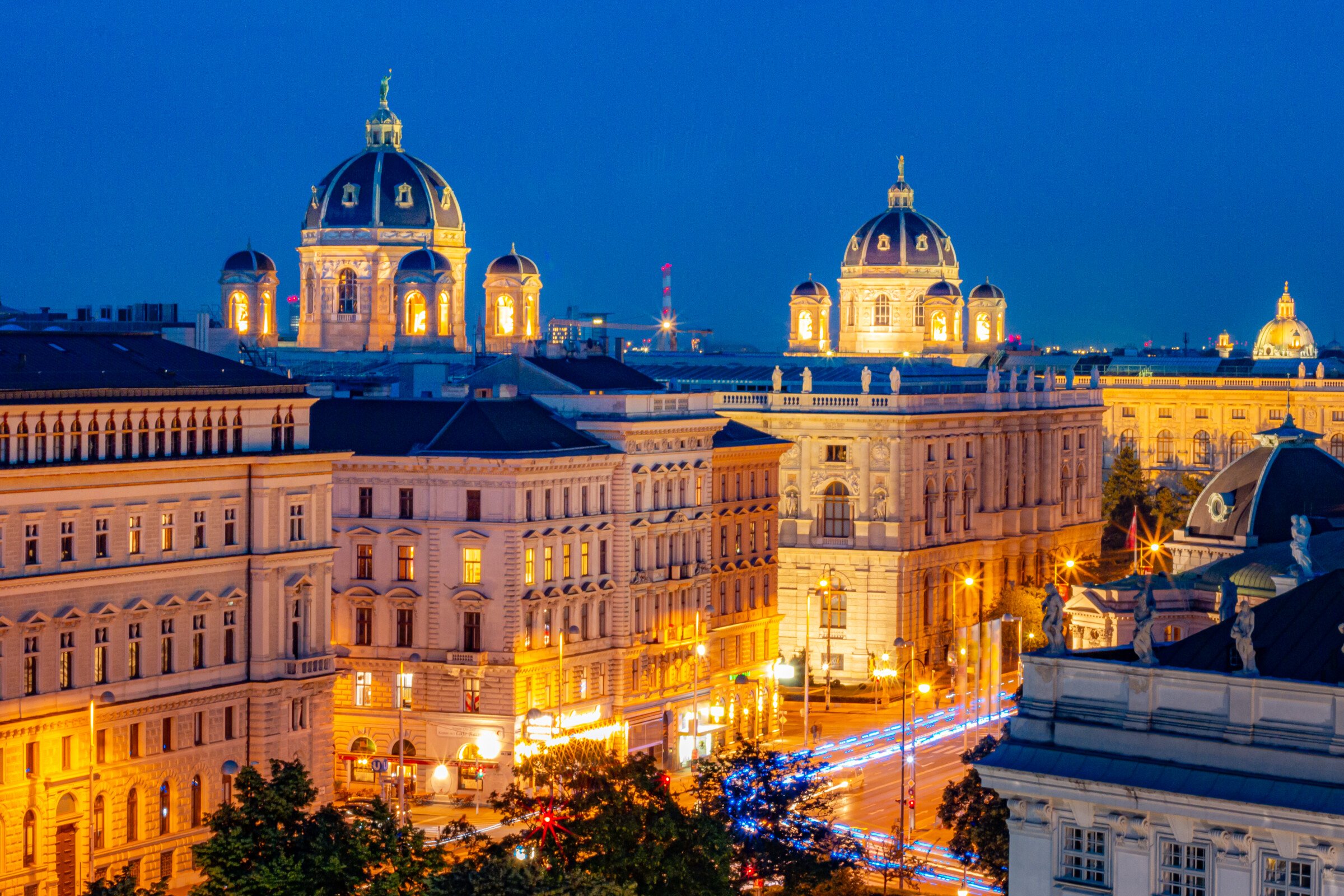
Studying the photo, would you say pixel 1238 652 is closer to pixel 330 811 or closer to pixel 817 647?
pixel 330 811

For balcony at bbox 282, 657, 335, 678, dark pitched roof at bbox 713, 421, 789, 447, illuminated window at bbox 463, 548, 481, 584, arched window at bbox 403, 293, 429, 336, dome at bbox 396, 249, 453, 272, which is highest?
dome at bbox 396, 249, 453, 272

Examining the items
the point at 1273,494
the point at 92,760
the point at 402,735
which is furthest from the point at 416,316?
the point at 92,760

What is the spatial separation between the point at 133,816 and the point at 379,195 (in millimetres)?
99655

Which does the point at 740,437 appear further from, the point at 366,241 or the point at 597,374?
the point at 366,241

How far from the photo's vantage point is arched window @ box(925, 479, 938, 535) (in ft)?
528

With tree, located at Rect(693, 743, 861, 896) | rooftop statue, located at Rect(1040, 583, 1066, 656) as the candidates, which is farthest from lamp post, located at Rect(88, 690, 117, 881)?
rooftop statue, located at Rect(1040, 583, 1066, 656)

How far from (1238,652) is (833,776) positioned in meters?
48.6

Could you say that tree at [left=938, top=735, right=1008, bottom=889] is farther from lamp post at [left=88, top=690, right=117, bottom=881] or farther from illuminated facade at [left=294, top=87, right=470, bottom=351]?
illuminated facade at [left=294, top=87, right=470, bottom=351]

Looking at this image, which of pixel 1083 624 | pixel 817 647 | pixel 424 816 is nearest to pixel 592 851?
pixel 424 816

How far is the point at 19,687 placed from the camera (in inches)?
3541

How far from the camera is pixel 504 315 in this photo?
18362cm

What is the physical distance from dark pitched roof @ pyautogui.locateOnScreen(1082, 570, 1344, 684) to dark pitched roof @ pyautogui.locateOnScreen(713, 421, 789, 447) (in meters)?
63.6

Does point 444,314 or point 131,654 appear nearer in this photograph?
point 131,654

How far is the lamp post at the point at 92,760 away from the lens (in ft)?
297
